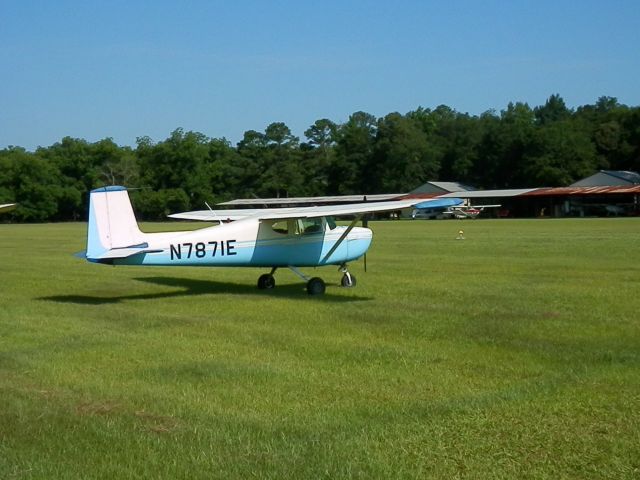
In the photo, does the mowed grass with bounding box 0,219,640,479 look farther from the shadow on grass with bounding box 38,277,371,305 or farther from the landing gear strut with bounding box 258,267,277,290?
the landing gear strut with bounding box 258,267,277,290

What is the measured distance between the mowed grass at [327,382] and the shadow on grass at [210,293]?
0.10 metres

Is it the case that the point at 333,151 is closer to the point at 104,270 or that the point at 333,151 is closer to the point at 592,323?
the point at 104,270

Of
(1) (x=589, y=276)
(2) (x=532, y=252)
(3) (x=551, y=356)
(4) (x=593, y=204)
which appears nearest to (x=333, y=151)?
(4) (x=593, y=204)

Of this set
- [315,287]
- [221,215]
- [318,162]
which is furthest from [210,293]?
[318,162]

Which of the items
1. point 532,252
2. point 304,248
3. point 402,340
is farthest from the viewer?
point 532,252

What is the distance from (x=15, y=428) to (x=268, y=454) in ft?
6.86

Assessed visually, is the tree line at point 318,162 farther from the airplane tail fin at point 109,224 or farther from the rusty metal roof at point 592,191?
the airplane tail fin at point 109,224

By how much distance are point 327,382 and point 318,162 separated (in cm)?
11310

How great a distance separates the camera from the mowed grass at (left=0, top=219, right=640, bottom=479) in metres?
5.69

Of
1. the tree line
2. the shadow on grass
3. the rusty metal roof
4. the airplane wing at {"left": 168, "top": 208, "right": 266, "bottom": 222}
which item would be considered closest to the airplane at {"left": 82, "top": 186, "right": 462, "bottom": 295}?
the shadow on grass

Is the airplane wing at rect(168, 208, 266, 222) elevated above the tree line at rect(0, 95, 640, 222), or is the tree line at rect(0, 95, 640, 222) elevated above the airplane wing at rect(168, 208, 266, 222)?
the tree line at rect(0, 95, 640, 222)

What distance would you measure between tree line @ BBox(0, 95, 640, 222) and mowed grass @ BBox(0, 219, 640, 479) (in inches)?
3495

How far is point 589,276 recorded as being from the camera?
17953mm

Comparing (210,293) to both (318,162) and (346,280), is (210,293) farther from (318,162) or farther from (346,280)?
(318,162)
